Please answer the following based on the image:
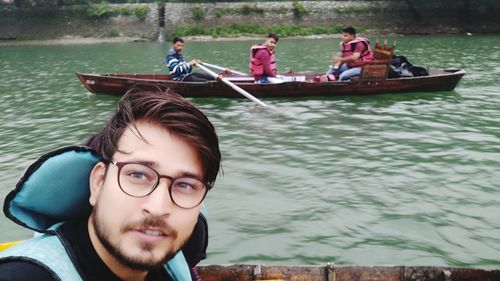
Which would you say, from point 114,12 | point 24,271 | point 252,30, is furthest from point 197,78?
point 114,12

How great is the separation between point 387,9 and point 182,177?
131ft

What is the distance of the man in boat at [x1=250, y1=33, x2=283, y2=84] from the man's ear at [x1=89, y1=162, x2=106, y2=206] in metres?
10.2

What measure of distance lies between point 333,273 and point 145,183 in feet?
8.46

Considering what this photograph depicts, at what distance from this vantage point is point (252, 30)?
38.4 meters

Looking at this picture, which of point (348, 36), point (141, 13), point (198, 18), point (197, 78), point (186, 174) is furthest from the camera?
point (198, 18)

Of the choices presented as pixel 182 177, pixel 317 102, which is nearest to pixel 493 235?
pixel 182 177

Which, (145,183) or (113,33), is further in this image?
(113,33)

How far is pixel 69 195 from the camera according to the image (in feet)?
5.13

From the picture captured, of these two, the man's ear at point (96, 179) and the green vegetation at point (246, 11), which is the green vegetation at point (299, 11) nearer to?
the green vegetation at point (246, 11)

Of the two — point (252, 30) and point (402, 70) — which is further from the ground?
point (402, 70)

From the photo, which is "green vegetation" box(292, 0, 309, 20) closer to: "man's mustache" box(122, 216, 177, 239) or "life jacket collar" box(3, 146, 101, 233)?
"life jacket collar" box(3, 146, 101, 233)

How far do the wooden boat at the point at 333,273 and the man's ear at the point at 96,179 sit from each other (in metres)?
2.28

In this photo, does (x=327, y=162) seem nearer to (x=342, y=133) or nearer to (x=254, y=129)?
(x=342, y=133)

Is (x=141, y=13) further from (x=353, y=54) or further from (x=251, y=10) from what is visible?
(x=353, y=54)
